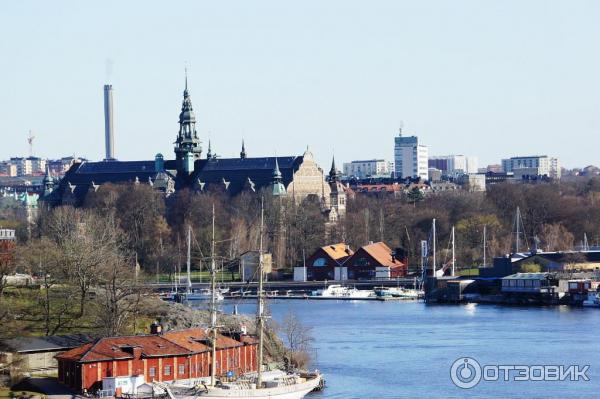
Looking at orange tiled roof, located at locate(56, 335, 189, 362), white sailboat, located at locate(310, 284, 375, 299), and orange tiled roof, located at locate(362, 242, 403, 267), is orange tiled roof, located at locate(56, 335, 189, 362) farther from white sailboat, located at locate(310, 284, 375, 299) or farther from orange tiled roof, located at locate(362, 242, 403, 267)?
orange tiled roof, located at locate(362, 242, 403, 267)

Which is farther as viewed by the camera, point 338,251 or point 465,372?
point 338,251

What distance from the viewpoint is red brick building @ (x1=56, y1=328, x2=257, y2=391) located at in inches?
1719

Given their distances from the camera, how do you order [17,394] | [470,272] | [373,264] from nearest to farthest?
[17,394] < [470,272] < [373,264]

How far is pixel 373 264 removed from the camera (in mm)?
95500

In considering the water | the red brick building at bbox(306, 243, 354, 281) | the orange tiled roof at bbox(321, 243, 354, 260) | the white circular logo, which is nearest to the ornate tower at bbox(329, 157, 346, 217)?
the orange tiled roof at bbox(321, 243, 354, 260)

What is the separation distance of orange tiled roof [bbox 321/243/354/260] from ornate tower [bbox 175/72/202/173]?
32687 millimetres

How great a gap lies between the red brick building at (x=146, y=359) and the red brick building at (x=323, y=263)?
1916 inches

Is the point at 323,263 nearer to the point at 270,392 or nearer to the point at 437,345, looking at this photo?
the point at 437,345

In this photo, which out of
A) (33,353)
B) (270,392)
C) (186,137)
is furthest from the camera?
(186,137)

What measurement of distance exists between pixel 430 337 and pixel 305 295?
27708 mm

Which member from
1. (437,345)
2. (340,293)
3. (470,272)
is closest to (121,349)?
(437,345)

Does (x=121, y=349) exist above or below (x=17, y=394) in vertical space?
above

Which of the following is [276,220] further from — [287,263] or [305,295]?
[305,295]

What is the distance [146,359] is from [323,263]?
A: 52813mm
